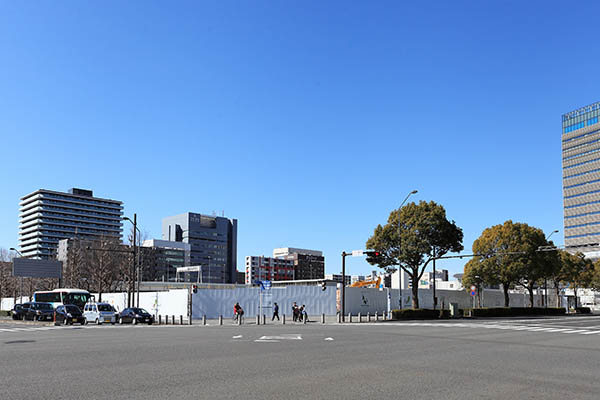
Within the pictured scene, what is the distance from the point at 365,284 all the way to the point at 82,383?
212ft

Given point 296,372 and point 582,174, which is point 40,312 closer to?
point 296,372

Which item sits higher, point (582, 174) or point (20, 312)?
point (582, 174)

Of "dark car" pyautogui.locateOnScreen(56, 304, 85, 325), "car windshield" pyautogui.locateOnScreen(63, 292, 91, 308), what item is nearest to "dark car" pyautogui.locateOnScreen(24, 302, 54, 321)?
"car windshield" pyautogui.locateOnScreen(63, 292, 91, 308)

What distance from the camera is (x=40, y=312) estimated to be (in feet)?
162

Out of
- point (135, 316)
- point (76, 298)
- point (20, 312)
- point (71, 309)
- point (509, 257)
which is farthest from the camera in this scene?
point (509, 257)

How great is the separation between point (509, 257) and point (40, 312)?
162 ft

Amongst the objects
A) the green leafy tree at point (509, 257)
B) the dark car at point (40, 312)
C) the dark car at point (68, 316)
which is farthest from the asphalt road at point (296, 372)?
the green leafy tree at point (509, 257)

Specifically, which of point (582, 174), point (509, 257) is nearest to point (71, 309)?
point (509, 257)

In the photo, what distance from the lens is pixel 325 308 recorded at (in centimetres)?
5644

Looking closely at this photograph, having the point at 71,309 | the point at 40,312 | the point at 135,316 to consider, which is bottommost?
the point at 40,312

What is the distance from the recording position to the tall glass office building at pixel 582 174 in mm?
171125

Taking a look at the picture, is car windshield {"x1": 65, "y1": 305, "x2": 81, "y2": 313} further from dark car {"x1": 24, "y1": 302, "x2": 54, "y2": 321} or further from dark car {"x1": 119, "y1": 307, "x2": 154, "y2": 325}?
dark car {"x1": 24, "y1": 302, "x2": 54, "y2": 321}

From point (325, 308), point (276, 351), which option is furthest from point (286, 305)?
point (276, 351)

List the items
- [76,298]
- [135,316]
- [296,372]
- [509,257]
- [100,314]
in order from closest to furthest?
[296,372], [135,316], [100,314], [76,298], [509,257]
